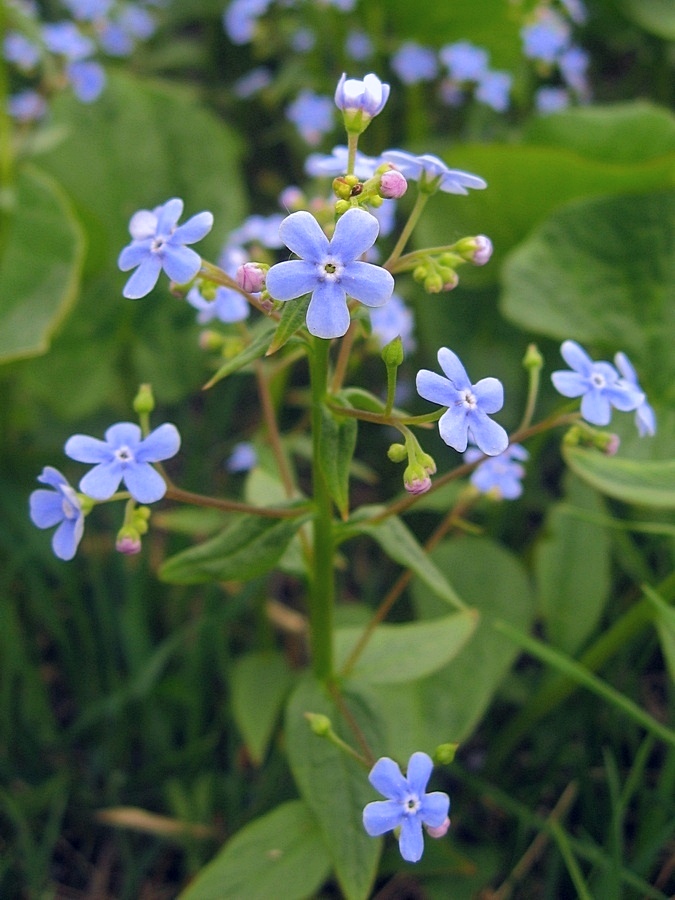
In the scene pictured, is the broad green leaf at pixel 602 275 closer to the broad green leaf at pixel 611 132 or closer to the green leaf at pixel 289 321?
the broad green leaf at pixel 611 132

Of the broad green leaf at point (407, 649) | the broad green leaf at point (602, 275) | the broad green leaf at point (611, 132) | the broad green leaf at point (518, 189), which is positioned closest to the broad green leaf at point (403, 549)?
the broad green leaf at point (407, 649)

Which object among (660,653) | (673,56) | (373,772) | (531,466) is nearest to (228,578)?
(373,772)

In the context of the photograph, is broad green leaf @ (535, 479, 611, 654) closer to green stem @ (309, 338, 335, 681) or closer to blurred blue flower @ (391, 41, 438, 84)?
green stem @ (309, 338, 335, 681)

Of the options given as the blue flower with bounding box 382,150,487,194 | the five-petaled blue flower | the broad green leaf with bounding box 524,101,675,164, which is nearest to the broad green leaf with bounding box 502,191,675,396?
the broad green leaf with bounding box 524,101,675,164

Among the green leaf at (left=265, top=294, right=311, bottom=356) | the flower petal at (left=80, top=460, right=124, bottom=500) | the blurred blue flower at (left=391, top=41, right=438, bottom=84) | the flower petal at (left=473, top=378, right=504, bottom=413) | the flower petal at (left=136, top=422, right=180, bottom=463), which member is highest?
the green leaf at (left=265, top=294, right=311, bottom=356)

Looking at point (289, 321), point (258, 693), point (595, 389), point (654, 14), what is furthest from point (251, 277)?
point (654, 14)

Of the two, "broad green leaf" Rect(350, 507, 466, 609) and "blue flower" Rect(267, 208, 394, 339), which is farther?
"broad green leaf" Rect(350, 507, 466, 609)

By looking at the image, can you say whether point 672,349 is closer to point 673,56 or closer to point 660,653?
point 660,653

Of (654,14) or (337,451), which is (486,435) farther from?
(654,14)
